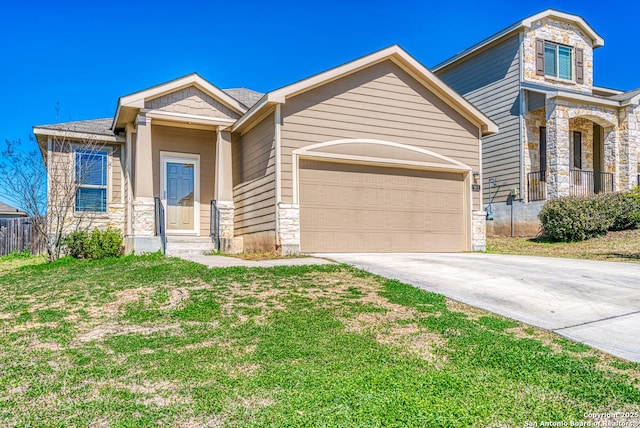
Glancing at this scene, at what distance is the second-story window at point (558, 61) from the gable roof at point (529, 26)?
974 mm

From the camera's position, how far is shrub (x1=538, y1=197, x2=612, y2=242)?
1484 centimetres

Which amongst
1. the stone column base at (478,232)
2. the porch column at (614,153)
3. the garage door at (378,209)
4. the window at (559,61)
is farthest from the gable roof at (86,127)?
the porch column at (614,153)

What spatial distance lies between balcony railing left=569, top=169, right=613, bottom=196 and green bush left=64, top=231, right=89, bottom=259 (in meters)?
15.5

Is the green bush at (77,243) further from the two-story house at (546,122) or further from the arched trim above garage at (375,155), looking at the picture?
the two-story house at (546,122)

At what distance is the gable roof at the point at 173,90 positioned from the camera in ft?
38.6

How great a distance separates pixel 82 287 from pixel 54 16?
10.9 metres

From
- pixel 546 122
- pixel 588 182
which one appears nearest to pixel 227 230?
pixel 546 122

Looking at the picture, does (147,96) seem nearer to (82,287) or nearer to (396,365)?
(82,287)

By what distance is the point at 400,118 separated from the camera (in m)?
12.8

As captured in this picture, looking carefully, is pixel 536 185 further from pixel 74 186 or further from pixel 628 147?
pixel 74 186

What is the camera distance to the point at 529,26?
1769 centimetres

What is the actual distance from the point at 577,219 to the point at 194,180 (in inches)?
444

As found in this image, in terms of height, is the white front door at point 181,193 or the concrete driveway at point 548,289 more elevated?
the white front door at point 181,193

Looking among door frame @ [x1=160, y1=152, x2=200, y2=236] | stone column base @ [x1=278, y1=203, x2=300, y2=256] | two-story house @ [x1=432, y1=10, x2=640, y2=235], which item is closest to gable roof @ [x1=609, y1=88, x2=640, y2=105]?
two-story house @ [x1=432, y1=10, x2=640, y2=235]
